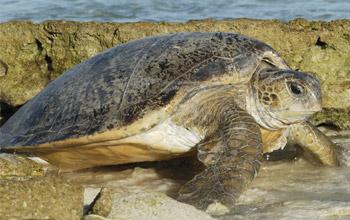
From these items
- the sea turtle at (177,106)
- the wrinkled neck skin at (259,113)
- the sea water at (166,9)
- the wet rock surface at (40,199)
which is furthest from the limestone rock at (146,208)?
the sea water at (166,9)

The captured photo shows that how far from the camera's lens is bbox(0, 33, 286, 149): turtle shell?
14.8 feet

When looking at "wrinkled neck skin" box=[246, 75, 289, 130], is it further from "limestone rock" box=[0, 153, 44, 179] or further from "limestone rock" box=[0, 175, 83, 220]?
"limestone rock" box=[0, 175, 83, 220]

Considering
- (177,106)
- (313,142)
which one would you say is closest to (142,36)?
(177,106)

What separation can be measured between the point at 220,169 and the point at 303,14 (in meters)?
7.56

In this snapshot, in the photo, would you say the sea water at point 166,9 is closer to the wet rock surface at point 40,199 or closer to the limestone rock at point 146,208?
the limestone rock at point 146,208

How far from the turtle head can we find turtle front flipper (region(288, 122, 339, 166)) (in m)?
0.39

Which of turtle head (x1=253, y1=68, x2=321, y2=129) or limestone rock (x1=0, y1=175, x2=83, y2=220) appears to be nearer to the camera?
limestone rock (x1=0, y1=175, x2=83, y2=220)

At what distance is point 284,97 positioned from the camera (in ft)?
15.0

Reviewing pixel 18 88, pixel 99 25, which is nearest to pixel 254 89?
pixel 99 25

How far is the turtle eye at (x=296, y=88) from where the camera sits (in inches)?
178

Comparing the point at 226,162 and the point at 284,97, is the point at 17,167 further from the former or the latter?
the point at 284,97

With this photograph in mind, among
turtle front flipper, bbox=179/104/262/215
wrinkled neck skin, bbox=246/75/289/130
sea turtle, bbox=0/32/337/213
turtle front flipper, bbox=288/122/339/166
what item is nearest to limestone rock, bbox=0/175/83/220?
turtle front flipper, bbox=179/104/262/215

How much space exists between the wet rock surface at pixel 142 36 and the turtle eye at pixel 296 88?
145 cm

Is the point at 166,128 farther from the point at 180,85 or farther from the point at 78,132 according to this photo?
the point at 78,132
